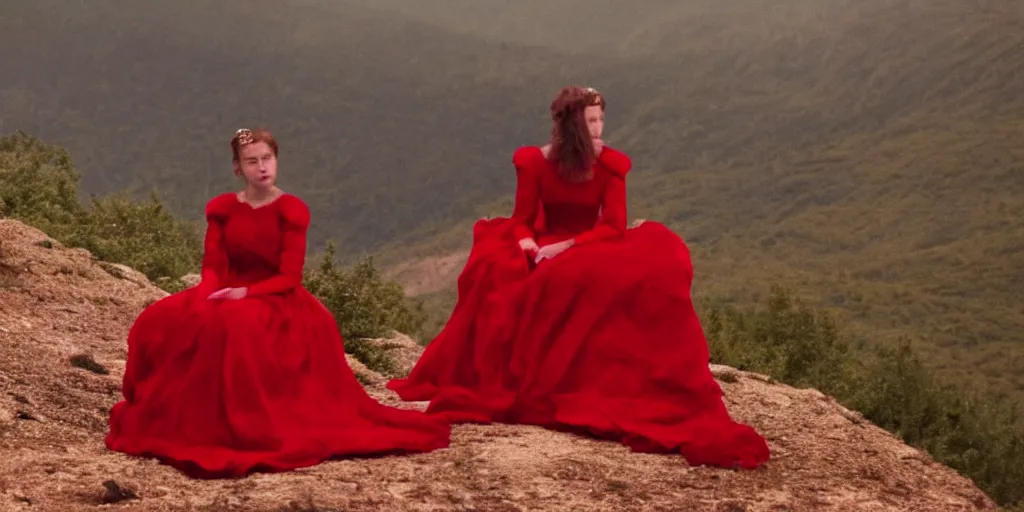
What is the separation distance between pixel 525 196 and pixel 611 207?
0.63 m

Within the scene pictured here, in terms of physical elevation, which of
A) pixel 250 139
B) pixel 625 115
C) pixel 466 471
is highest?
pixel 625 115

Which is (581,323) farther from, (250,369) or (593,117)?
(250,369)

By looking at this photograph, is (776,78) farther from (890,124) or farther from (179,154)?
(179,154)

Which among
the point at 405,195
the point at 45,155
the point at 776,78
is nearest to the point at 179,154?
the point at 405,195

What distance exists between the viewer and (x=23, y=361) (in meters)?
9.86

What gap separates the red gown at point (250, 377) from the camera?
795cm

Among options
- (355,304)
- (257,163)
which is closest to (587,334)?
(257,163)

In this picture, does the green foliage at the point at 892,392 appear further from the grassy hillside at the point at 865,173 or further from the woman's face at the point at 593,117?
the grassy hillside at the point at 865,173

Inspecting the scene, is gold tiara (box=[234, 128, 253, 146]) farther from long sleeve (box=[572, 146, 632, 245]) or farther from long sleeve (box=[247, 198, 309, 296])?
long sleeve (box=[572, 146, 632, 245])

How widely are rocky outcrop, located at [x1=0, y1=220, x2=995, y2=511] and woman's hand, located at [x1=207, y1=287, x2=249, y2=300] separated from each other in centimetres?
107

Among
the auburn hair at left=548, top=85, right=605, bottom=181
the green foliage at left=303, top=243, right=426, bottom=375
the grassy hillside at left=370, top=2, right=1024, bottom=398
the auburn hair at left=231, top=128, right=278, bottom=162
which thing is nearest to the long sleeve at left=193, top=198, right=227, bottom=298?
the auburn hair at left=231, top=128, right=278, bottom=162

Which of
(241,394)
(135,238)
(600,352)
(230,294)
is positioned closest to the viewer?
(241,394)

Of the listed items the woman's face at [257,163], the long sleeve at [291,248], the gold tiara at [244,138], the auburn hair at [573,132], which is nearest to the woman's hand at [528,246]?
the auburn hair at [573,132]

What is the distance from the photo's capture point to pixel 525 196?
9883 mm
